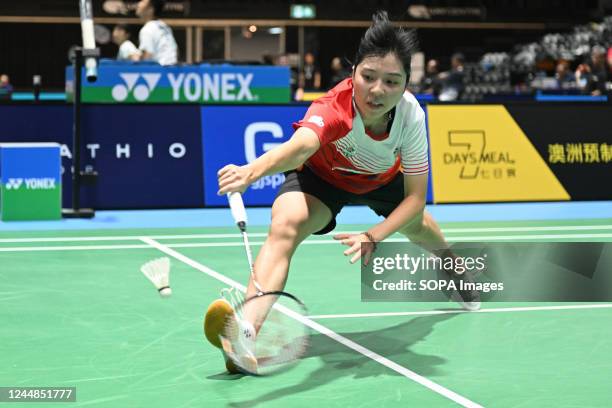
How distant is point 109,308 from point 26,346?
929 mm

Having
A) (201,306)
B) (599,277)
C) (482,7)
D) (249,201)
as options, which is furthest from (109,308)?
Answer: (482,7)

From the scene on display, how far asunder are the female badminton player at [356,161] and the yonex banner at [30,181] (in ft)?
15.9

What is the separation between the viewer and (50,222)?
30.2ft

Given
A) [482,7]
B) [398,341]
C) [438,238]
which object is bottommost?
[398,341]

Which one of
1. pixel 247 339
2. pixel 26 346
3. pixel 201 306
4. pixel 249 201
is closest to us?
pixel 247 339

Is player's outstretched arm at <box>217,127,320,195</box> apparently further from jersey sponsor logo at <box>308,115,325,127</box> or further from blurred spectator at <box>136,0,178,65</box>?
blurred spectator at <box>136,0,178,65</box>

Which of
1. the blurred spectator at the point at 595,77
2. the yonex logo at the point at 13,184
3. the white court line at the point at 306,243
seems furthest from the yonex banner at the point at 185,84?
the blurred spectator at the point at 595,77

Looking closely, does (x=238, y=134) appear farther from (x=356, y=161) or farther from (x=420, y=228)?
(x=356, y=161)

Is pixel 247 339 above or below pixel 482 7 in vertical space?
below

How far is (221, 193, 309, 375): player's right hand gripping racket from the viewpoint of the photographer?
13.0 feet

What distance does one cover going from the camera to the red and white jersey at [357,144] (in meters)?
4.26

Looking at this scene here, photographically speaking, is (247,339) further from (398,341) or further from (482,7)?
(482,7)

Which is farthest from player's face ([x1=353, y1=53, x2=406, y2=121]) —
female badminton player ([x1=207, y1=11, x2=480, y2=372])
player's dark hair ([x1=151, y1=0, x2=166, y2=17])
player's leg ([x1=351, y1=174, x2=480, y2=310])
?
player's dark hair ([x1=151, y1=0, x2=166, y2=17])

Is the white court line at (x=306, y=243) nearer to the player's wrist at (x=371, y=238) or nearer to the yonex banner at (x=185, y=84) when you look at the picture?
the yonex banner at (x=185, y=84)
